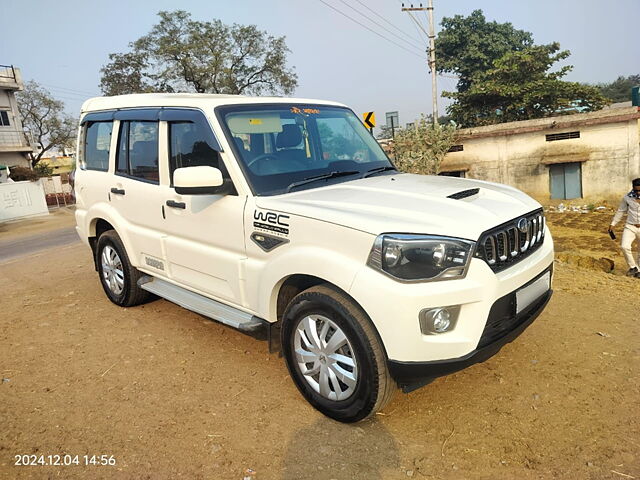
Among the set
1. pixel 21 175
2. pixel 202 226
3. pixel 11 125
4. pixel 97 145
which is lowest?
pixel 202 226

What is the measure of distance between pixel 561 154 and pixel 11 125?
120 feet

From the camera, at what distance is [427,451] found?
2.66 meters

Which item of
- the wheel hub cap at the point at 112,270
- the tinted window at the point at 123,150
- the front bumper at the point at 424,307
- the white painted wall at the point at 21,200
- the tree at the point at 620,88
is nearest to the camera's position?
the front bumper at the point at 424,307

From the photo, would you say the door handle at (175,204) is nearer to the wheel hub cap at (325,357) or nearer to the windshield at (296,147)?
the windshield at (296,147)

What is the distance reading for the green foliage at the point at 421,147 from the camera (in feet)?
43.8

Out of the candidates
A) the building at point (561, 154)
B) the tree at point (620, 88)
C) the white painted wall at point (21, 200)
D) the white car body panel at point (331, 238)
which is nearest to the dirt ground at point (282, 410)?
the white car body panel at point (331, 238)

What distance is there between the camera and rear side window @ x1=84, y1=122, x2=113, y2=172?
15.6 ft

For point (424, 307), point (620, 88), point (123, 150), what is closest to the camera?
point (424, 307)

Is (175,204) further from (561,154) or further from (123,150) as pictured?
(561,154)

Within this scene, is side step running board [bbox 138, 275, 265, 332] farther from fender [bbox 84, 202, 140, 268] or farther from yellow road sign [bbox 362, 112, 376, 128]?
yellow road sign [bbox 362, 112, 376, 128]

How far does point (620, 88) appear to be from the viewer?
61.9m

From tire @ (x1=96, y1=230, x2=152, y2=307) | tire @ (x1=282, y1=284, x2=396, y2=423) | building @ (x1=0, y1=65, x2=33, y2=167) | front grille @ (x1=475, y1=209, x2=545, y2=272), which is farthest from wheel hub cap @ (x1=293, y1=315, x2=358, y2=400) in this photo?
building @ (x1=0, y1=65, x2=33, y2=167)

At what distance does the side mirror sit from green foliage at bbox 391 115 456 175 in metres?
10.3

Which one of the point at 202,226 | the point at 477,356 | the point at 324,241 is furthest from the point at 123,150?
the point at 477,356
